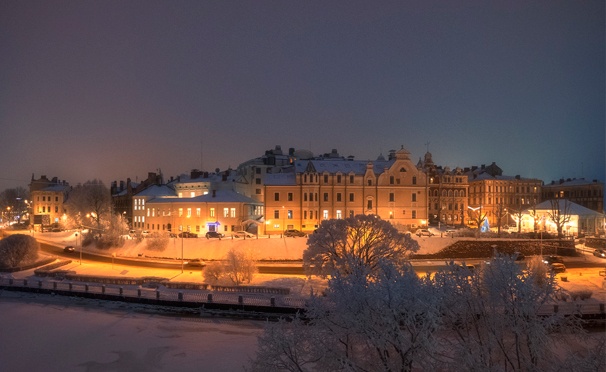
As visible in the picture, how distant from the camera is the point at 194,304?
110 feet

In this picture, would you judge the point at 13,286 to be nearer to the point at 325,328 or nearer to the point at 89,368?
the point at 89,368

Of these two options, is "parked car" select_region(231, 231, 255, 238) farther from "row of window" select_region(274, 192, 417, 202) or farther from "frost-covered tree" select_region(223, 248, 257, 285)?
"frost-covered tree" select_region(223, 248, 257, 285)

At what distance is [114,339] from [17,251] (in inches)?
1156

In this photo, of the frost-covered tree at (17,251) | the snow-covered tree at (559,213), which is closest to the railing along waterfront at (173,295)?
the frost-covered tree at (17,251)

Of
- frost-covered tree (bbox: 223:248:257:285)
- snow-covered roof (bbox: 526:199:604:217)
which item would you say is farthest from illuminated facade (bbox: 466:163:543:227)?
frost-covered tree (bbox: 223:248:257:285)

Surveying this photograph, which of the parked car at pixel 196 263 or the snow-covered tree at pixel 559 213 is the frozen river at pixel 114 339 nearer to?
the parked car at pixel 196 263

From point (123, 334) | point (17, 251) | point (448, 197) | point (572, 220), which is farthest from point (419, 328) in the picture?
point (448, 197)

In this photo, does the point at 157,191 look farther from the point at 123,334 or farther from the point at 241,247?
the point at 123,334

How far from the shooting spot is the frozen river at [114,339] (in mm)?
22984

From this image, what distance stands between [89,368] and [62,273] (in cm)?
2430

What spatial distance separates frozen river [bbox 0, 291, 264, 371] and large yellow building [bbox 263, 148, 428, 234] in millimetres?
30891

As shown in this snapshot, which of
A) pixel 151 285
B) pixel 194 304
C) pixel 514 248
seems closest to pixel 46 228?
pixel 151 285

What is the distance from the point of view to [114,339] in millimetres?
26953

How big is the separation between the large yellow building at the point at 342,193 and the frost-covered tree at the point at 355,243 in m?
27.2
